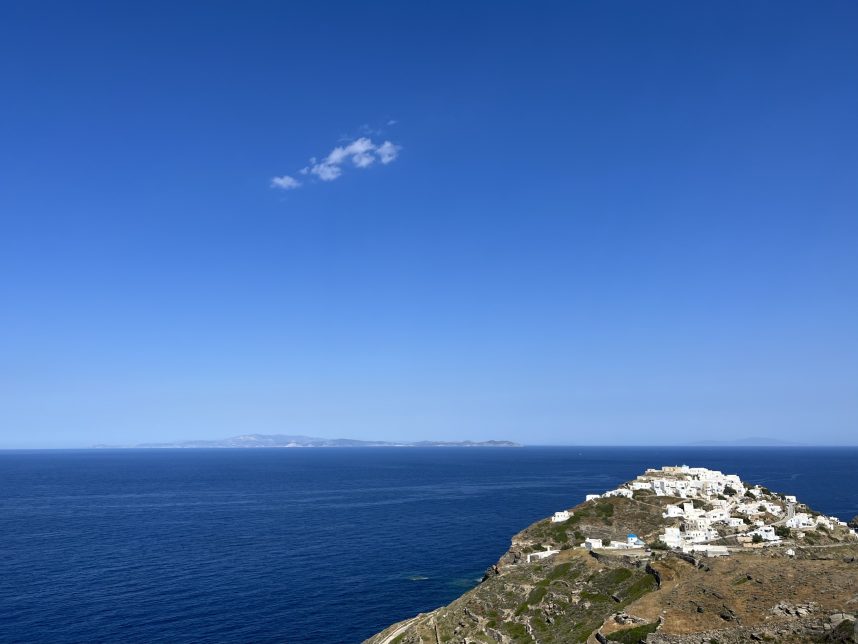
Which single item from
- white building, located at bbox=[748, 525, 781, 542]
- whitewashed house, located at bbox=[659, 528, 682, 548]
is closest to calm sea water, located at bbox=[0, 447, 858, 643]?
whitewashed house, located at bbox=[659, 528, 682, 548]

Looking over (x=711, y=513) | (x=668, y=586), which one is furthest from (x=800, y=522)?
(x=668, y=586)

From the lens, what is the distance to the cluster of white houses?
8500 centimetres

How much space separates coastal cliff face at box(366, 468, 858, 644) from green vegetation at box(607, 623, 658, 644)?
13 cm

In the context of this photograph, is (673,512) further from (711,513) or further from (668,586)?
(668,586)

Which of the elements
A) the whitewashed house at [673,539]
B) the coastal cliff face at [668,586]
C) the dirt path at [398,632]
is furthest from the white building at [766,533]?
the dirt path at [398,632]

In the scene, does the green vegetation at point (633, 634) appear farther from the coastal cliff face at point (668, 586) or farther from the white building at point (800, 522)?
the white building at point (800, 522)

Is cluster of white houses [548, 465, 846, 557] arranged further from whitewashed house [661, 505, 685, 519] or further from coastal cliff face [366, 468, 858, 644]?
coastal cliff face [366, 468, 858, 644]

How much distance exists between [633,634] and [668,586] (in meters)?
10.7

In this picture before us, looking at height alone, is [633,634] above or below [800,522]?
below

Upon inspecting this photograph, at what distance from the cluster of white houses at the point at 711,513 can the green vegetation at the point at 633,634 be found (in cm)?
3009

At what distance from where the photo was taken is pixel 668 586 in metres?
57.8

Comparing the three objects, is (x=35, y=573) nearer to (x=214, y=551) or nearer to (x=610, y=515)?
(x=214, y=551)

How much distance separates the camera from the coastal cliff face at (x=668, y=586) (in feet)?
150

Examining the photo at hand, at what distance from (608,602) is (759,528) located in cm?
4440
